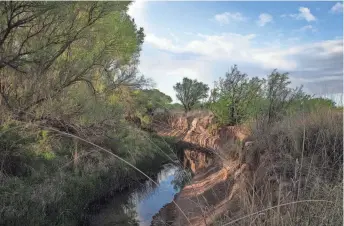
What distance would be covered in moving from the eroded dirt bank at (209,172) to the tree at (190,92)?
34.1 ft

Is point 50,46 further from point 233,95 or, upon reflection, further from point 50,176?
point 233,95

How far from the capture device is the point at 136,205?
1398 centimetres

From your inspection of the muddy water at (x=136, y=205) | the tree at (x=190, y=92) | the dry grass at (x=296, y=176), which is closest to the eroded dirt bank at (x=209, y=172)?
the dry grass at (x=296, y=176)

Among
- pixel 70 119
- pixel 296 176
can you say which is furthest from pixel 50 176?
pixel 296 176

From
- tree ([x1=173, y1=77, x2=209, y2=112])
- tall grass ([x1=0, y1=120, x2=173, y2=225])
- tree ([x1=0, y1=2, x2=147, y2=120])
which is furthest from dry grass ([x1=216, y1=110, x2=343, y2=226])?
tree ([x1=173, y1=77, x2=209, y2=112])

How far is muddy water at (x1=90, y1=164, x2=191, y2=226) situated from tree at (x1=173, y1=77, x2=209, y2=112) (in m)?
31.0

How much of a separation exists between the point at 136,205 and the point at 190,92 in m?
35.1

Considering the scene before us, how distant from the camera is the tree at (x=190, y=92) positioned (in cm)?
4803

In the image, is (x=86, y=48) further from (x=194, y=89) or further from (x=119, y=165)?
(x=194, y=89)

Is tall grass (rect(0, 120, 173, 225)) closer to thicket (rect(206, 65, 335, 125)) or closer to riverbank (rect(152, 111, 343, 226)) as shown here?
riverbank (rect(152, 111, 343, 226))

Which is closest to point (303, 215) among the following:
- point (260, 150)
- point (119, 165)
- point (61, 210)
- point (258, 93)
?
point (260, 150)

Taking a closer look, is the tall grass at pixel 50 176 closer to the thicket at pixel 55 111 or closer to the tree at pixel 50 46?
the thicket at pixel 55 111

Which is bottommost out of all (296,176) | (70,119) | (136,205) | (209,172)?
(136,205)

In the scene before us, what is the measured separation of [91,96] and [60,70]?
2356 millimetres
